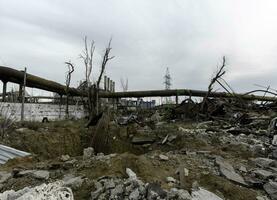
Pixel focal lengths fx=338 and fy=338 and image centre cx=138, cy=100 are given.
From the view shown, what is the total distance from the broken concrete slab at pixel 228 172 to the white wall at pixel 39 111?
22.4 ft

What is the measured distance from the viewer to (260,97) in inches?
598

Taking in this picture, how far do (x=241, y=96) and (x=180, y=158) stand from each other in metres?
8.52

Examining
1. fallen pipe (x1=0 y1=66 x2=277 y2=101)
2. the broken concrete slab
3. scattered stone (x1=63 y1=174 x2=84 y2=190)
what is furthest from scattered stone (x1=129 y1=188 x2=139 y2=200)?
fallen pipe (x1=0 y1=66 x2=277 y2=101)

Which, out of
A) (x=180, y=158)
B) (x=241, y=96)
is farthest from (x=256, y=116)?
Answer: (x=180, y=158)

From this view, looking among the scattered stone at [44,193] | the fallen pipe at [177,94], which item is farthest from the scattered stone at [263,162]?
the fallen pipe at [177,94]

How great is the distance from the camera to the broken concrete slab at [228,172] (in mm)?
4045

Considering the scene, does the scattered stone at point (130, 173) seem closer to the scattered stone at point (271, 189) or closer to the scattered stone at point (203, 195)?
the scattered stone at point (203, 195)

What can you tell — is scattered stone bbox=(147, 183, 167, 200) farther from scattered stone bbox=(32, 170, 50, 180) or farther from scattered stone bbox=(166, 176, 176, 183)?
scattered stone bbox=(32, 170, 50, 180)

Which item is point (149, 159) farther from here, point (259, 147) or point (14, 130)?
point (14, 130)

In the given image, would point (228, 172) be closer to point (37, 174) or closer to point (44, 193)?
point (44, 193)

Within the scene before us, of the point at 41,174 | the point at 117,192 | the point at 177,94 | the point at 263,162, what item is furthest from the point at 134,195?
the point at 177,94

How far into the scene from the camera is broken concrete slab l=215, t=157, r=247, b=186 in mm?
4045

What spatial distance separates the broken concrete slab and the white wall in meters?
6.82

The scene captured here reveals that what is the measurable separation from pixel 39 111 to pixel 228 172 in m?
9.00
